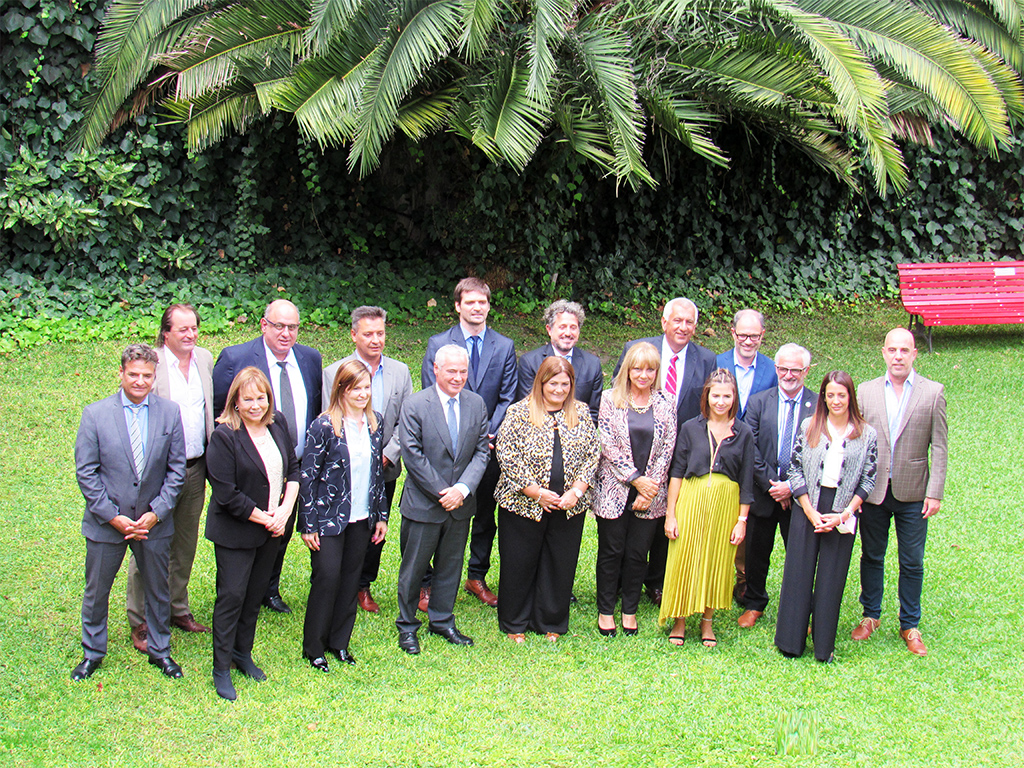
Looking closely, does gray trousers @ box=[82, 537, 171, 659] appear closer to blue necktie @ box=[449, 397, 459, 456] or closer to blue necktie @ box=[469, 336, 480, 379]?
blue necktie @ box=[449, 397, 459, 456]

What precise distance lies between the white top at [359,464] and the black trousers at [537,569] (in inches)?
33.1

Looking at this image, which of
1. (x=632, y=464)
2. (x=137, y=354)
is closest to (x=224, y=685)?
(x=137, y=354)

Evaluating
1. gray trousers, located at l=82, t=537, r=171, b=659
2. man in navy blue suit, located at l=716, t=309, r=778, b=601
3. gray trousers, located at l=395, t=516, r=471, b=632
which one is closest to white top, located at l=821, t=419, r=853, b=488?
man in navy blue suit, located at l=716, t=309, r=778, b=601

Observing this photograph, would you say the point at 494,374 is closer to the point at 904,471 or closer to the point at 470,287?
the point at 470,287

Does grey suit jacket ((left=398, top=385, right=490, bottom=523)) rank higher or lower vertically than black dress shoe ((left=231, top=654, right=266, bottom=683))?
higher

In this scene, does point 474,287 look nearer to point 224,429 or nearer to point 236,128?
point 224,429

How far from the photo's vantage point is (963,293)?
11.9 m

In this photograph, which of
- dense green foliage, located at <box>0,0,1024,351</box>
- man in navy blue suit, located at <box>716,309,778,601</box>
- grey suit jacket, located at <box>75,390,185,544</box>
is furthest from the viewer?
dense green foliage, located at <box>0,0,1024,351</box>

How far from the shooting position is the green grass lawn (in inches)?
171

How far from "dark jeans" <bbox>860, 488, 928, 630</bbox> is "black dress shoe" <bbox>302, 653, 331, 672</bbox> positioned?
314cm

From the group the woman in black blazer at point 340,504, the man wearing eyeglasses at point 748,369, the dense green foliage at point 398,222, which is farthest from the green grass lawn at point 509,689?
the dense green foliage at point 398,222

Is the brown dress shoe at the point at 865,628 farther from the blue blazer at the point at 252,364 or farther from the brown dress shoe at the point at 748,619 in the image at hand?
the blue blazer at the point at 252,364

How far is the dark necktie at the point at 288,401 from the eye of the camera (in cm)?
541

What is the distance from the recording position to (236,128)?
9.91m
